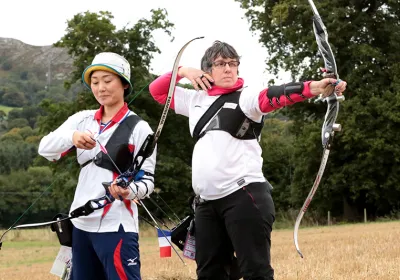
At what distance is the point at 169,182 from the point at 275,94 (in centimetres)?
3517

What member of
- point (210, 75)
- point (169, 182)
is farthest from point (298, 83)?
point (169, 182)

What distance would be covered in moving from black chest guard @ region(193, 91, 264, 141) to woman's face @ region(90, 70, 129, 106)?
0.62m

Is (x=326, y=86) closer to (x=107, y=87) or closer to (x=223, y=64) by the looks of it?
(x=223, y=64)

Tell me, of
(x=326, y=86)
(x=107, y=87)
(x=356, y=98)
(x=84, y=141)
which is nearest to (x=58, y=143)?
(x=84, y=141)

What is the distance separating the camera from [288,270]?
8.81m

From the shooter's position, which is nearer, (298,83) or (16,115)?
(298,83)

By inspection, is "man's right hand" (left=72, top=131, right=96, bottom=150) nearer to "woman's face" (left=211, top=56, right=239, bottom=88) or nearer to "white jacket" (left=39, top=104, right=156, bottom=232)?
"white jacket" (left=39, top=104, right=156, bottom=232)

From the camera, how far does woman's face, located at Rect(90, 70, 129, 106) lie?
15.9ft

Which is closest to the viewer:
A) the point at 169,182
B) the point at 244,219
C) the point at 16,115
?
the point at 244,219

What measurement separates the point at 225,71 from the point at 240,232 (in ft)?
3.54

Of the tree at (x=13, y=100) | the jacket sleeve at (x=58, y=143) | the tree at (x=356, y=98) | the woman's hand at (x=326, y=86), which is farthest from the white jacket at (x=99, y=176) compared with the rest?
the tree at (x=13, y=100)

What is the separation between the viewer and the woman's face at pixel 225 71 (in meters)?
5.05

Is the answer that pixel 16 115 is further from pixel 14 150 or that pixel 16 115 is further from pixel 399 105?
pixel 399 105

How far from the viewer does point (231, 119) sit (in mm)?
4930
